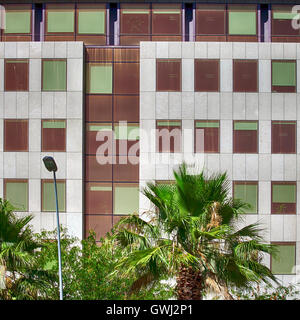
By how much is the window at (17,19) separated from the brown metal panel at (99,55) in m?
3.48

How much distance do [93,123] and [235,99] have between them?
23.1ft

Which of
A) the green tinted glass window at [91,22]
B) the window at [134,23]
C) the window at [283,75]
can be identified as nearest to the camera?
the window at [283,75]

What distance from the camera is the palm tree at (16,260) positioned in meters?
12.0

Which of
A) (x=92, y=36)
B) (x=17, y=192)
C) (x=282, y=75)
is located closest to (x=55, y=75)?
(x=92, y=36)

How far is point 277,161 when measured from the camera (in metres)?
20.6

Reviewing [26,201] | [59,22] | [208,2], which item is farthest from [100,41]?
[26,201]

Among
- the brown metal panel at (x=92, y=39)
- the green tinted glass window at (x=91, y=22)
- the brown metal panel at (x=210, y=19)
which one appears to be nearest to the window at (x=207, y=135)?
the brown metal panel at (x=210, y=19)

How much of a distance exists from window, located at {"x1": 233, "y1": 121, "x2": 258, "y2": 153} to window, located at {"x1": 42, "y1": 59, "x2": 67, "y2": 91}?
861 centimetres

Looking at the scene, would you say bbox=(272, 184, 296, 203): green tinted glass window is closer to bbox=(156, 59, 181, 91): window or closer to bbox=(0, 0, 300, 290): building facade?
bbox=(0, 0, 300, 290): building facade

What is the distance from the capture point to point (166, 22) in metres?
21.7

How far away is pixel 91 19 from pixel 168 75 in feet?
16.7

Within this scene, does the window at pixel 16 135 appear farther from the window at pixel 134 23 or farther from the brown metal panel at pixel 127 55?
the window at pixel 134 23

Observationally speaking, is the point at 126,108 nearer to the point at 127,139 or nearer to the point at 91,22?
the point at 127,139

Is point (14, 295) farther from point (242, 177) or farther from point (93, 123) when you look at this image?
point (242, 177)
